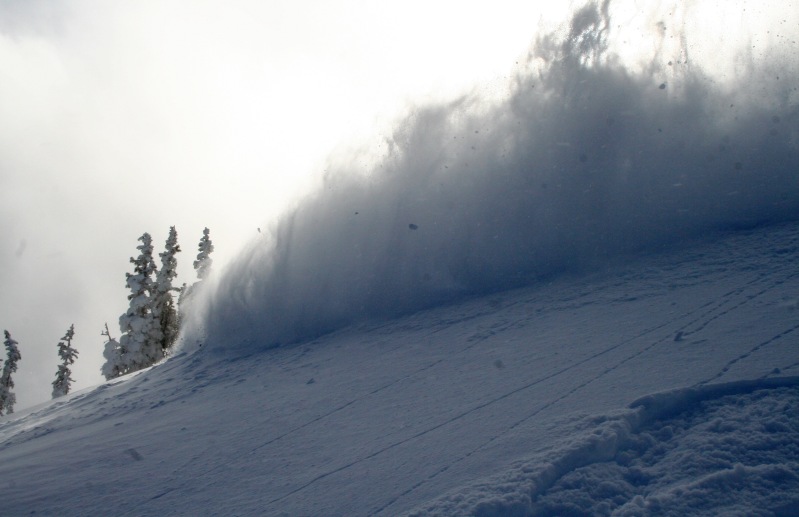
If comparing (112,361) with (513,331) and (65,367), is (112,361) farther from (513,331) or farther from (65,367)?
(513,331)

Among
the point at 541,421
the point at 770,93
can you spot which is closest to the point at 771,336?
the point at 541,421

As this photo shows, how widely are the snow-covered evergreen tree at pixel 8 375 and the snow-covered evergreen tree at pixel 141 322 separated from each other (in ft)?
38.1

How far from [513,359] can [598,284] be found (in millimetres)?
2483

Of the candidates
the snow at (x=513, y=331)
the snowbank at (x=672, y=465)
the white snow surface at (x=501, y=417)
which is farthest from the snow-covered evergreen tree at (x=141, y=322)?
the snowbank at (x=672, y=465)

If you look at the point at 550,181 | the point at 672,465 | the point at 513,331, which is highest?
the point at 550,181

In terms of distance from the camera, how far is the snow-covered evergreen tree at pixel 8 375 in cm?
3462

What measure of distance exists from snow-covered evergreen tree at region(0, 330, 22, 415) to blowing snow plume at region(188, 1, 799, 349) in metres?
29.3

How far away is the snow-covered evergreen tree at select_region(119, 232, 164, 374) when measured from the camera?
27453mm

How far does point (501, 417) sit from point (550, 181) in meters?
6.04

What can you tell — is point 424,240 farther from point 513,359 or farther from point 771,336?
point 771,336

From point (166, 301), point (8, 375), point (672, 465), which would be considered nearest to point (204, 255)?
point (166, 301)

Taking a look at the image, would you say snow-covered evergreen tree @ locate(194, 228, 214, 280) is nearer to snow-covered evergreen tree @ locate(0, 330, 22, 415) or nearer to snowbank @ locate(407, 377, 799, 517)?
snow-covered evergreen tree @ locate(0, 330, 22, 415)

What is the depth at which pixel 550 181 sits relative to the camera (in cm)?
1014

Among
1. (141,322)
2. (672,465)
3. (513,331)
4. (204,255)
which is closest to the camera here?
(672,465)
